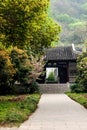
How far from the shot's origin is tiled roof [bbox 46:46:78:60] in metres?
54.4

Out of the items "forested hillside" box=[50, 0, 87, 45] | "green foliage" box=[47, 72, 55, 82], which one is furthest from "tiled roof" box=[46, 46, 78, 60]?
"forested hillside" box=[50, 0, 87, 45]

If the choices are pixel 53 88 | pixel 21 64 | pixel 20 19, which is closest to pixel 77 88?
pixel 53 88

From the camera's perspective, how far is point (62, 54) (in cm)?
5566

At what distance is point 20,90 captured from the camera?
154 feet

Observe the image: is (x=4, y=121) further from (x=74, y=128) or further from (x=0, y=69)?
(x=0, y=69)

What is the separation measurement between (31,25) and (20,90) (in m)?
23.0

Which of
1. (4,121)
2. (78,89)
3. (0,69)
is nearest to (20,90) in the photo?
(78,89)

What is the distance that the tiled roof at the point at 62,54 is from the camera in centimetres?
5444

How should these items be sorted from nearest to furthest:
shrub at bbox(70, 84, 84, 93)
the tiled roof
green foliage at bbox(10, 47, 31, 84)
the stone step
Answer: green foliage at bbox(10, 47, 31, 84), shrub at bbox(70, 84, 84, 93), the stone step, the tiled roof

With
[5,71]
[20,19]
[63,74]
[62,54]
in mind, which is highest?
[20,19]

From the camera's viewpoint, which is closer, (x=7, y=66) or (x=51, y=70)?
(x=7, y=66)

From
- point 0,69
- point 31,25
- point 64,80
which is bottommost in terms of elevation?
point 64,80

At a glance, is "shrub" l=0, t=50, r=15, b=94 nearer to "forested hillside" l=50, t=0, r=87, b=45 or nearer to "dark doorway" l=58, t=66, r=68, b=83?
"dark doorway" l=58, t=66, r=68, b=83

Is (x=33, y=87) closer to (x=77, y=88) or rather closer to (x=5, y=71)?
(x=77, y=88)
